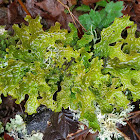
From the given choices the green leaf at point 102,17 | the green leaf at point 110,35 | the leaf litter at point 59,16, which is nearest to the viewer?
the green leaf at point 110,35

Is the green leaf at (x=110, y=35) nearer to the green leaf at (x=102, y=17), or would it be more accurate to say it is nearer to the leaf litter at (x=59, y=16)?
the green leaf at (x=102, y=17)

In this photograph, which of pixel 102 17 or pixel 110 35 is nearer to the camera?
pixel 110 35

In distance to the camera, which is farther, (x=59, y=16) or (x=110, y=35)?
(x=59, y=16)

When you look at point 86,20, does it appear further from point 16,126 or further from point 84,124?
point 16,126

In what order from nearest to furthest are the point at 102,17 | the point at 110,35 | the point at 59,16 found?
the point at 110,35 < the point at 102,17 < the point at 59,16

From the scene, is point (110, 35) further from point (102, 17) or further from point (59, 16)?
point (59, 16)

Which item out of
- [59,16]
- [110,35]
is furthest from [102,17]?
[59,16]

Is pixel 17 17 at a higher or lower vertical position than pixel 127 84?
higher

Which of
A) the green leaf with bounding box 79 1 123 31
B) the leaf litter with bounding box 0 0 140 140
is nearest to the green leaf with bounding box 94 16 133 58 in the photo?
the green leaf with bounding box 79 1 123 31

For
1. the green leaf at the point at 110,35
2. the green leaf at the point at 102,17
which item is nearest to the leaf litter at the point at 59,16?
the green leaf at the point at 102,17

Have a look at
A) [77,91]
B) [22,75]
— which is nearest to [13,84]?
[22,75]

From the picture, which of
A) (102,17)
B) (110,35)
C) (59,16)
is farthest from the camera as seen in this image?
(59,16)
